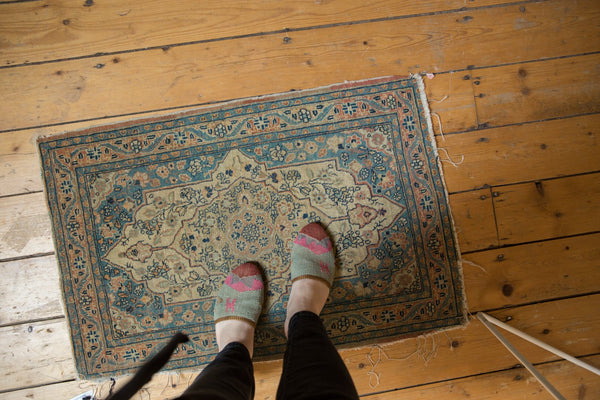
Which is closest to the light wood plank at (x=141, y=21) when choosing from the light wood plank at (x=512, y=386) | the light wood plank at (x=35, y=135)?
the light wood plank at (x=35, y=135)

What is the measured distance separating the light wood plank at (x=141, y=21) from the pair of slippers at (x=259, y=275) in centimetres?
63

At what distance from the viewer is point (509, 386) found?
1.04m

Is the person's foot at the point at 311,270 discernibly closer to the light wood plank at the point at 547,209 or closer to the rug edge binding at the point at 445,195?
the rug edge binding at the point at 445,195

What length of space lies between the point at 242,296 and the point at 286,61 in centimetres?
70

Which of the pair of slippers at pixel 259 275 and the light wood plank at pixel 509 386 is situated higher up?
the pair of slippers at pixel 259 275

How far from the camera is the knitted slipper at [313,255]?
969 mm

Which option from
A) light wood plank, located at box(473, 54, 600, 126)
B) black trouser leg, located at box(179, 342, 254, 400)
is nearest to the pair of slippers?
black trouser leg, located at box(179, 342, 254, 400)

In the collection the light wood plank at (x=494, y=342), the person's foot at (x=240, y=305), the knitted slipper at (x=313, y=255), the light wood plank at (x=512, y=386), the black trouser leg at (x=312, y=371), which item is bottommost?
the light wood plank at (x=512, y=386)

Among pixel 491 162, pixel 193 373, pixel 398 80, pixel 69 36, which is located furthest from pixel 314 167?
pixel 69 36

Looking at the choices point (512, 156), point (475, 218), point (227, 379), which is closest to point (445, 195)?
point (475, 218)

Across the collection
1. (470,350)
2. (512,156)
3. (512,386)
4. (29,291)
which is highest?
(512,156)

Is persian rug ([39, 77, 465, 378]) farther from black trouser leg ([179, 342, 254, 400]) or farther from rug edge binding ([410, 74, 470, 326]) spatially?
black trouser leg ([179, 342, 254, 400])

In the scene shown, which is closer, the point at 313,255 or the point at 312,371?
the point at 312,371

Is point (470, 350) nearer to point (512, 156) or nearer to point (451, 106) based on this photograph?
point (512, 156)
